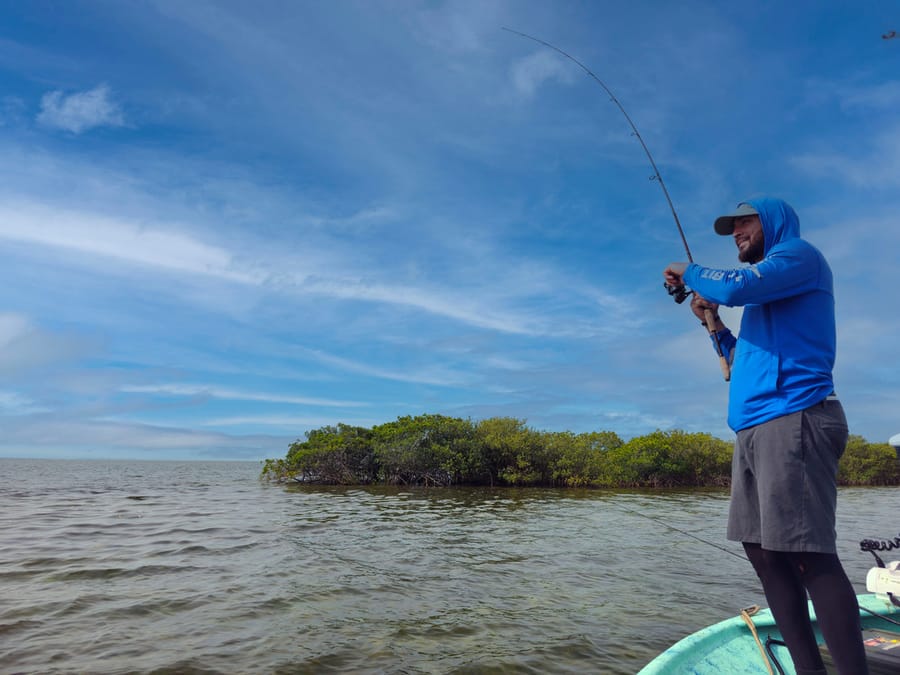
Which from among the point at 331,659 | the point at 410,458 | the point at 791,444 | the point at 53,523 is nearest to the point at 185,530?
the point at 53,523

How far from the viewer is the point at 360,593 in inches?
292

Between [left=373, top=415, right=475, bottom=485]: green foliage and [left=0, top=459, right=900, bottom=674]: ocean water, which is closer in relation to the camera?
[left=0, top=459, right=900, bottom=674]: ocean water

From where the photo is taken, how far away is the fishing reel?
3.30 metres

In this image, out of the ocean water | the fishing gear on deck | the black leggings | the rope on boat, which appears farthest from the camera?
the ocean water

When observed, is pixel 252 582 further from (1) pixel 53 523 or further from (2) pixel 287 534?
(1) pixel 53 523

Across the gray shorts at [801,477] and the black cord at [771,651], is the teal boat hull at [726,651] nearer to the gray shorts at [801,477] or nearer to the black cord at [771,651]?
the black cord at [771,651]

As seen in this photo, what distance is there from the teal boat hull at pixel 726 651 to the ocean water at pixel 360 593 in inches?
63.3

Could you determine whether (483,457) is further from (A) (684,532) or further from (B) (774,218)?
(B) (774,218)

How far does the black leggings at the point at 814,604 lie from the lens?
Answer: 2277 millimetres

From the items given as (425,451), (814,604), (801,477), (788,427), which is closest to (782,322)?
(788,427)

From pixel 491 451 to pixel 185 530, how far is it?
832 inches

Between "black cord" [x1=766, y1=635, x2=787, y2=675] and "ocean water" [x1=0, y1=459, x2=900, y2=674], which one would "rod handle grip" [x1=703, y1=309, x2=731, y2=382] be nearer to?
"black cord" [x1=766, y1=635, x2=787, y2=675]

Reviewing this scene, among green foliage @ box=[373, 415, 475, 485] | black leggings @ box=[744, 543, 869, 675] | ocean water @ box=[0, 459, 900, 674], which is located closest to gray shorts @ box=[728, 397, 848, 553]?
black leggings @ box=[744, 543, 869, 675]

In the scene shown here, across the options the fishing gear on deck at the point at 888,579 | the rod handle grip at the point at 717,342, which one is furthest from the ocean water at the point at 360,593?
the rod handle grip at the point at 717,342
